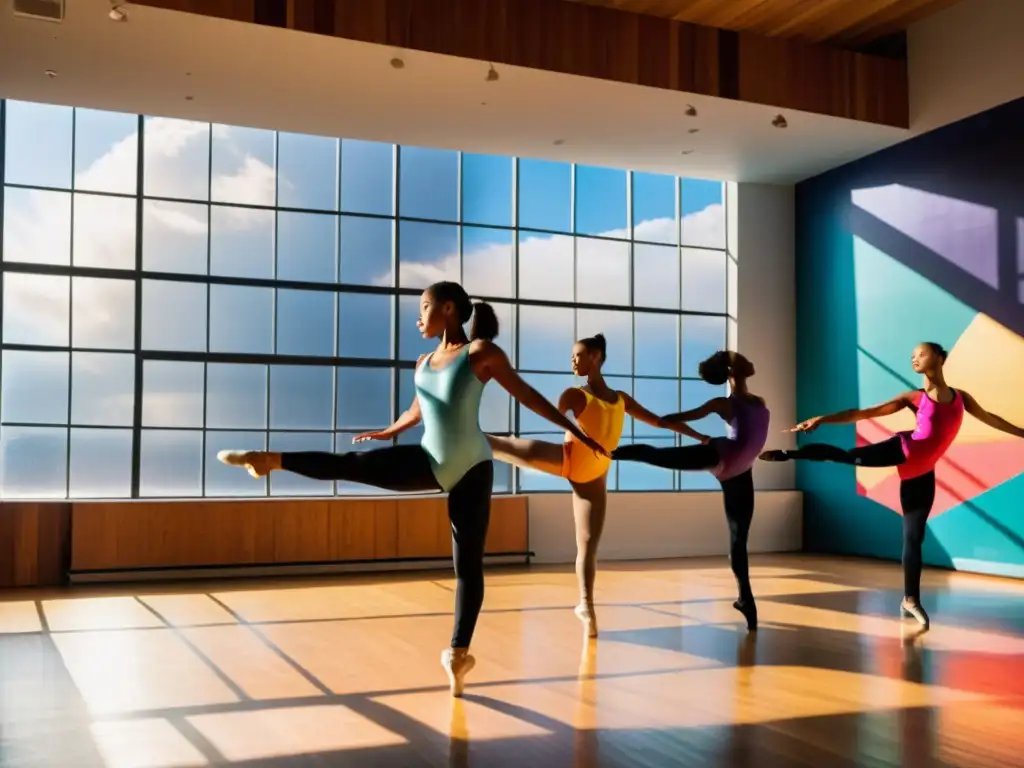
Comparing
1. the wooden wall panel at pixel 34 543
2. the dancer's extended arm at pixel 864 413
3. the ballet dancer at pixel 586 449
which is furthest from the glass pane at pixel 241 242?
the dancer's extended arm at pixel 864 413

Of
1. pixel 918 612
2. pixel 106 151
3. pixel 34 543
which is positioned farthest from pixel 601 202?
pixel 34 543

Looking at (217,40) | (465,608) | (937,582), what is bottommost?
(937,582)

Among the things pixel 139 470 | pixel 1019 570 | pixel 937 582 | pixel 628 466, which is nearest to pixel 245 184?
pixel 139 470

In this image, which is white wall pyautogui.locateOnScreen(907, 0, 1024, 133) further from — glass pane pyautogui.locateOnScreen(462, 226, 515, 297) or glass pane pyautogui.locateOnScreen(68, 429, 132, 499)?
glass pane pyautogui.locateOnScreen(68, 429, 132, 499)

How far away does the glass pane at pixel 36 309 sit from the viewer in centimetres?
763

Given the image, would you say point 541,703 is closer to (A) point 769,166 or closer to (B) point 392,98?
(B) point 392,98

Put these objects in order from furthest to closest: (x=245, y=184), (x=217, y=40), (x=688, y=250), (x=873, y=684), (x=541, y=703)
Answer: (x=688, y=250) < (x=245, y=184) < (x=217, y=40) < (x=873, y=684) < (x=541, y=703)

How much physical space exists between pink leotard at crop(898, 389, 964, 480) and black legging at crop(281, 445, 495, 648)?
2.82m

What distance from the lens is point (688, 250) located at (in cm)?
1022

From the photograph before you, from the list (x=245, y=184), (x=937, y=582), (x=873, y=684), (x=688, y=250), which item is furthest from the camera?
(x=688, y=250)

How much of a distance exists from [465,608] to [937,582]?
5.19m

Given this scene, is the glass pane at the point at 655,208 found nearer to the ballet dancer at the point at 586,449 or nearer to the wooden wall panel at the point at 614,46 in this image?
the wooden wall panel at the point at 614,46

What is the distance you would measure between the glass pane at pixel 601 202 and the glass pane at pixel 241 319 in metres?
3.24

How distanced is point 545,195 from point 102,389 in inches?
177
